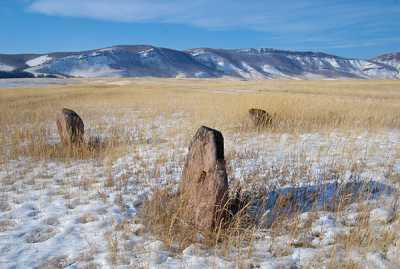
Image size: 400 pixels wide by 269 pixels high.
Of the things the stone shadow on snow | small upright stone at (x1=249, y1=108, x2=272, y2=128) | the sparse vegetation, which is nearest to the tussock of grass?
the sparse vegetation

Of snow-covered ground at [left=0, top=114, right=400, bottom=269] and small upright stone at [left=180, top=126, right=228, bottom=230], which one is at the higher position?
small upright stone at [left=180, top=126, right=228, bottom=230]

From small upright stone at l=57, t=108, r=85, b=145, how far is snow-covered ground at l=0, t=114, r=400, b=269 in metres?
1.01

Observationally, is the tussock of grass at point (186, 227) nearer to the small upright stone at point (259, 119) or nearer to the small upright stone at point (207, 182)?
the small upright stone at point (207, 182)

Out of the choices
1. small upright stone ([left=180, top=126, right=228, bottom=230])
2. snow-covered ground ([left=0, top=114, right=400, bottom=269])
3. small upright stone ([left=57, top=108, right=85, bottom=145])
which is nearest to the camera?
snow-covered ground ([left=0, top=114, right=400, bottom=269])

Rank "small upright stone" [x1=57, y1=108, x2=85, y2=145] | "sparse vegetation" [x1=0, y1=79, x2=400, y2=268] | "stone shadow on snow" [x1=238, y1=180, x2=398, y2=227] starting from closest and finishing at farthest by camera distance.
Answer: "sparse vegetation" [x1=0, y1=79, x2=400, y2=268] → "stone shadow on snow" [x1=238, y1=180, x2=398, y2=227] → "small upright stone" [x1=57, y1=108, x2=85, y2=145]

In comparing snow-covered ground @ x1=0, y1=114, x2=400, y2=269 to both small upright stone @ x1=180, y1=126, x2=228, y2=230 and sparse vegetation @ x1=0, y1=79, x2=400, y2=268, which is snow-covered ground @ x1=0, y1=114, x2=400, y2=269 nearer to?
sparse vegetation @ x1=0, y1=79, x2=400, y2=268

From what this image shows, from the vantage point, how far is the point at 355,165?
5645 mm

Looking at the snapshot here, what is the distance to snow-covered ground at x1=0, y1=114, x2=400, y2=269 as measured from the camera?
10.3 ft

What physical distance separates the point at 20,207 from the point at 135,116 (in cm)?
971

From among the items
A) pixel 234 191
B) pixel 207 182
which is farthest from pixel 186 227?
pixel 234 191

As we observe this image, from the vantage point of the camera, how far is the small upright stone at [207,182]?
370cm

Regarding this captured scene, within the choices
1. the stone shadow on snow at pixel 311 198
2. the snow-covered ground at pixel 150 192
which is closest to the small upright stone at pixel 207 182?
the snow-covered ground at pixel 150 192

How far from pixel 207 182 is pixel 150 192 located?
4.86 ft

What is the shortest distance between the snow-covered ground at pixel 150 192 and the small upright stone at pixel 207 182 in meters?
0.42
